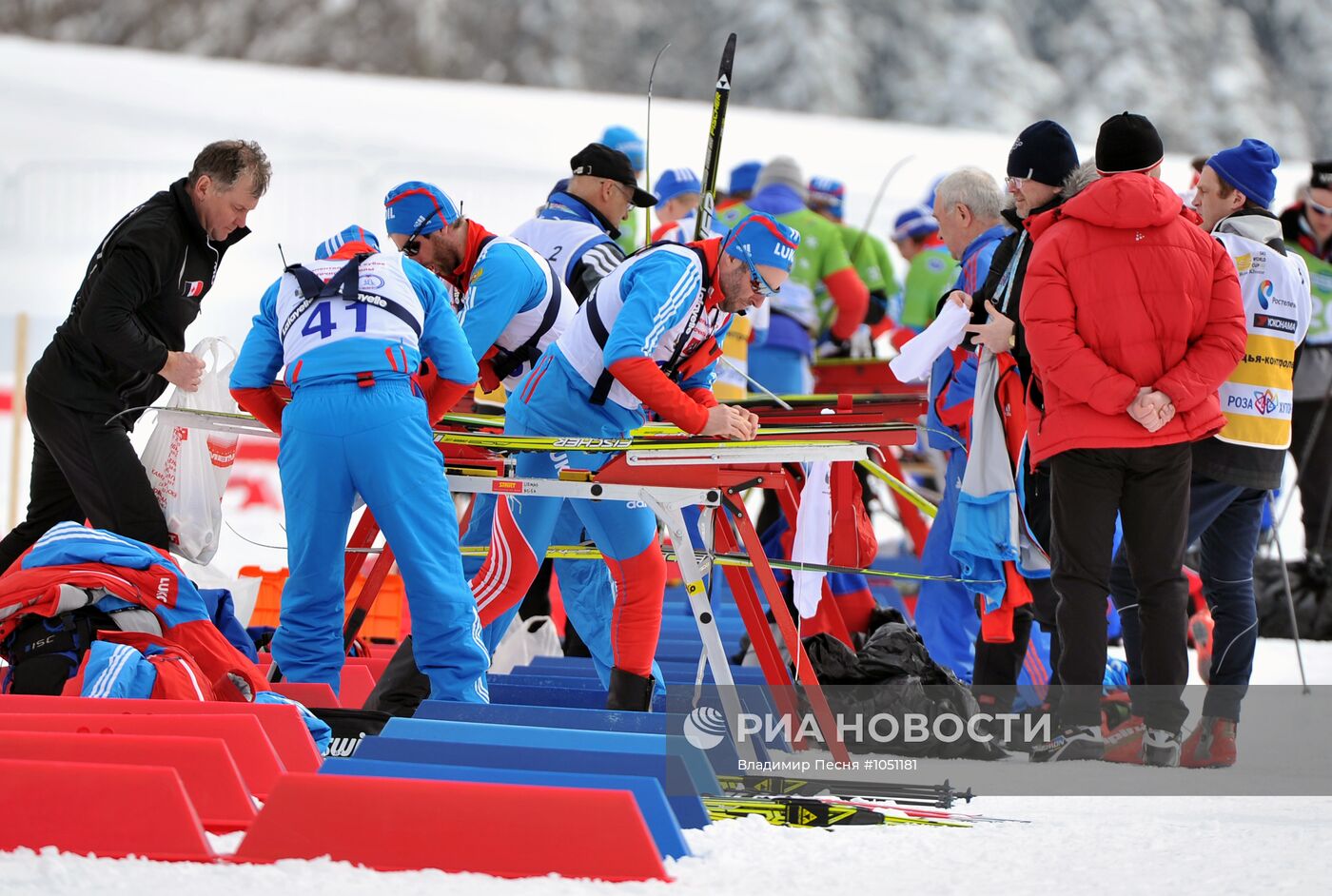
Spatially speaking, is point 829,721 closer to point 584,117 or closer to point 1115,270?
point 1115,270

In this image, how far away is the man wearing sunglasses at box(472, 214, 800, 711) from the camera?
4.73m

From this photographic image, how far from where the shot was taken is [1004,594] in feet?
17.5

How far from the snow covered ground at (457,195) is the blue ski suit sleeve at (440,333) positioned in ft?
5.39

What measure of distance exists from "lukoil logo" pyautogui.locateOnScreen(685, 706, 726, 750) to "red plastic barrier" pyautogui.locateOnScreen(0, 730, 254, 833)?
4.30 feet

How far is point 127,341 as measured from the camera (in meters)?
5.29

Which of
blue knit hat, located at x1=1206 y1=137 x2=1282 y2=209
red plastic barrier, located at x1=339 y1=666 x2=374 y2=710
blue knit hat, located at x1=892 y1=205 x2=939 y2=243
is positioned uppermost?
blue knit hat, located at x1=1206 y1=137 x2=1282 y2=209

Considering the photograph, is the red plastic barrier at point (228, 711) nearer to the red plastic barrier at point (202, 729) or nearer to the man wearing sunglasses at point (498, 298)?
the red plastic barrier at point (202, 729)

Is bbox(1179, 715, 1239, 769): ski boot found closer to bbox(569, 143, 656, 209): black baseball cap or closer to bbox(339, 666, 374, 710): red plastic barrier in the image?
bbox(339, 666, 374, 710): red plastic barrier

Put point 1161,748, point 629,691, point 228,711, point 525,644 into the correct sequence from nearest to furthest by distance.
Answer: point 228,711 → point 1161,748 → point 629,691 → point 525,644

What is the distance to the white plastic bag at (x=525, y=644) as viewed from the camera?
619 cm

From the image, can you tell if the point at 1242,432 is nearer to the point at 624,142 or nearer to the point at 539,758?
the point at 539,758

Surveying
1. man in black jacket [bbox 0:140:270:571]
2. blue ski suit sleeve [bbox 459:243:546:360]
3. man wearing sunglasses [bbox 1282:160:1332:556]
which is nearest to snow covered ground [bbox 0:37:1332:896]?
man wearing sunglasses [bbox 1282:160:1332:556]

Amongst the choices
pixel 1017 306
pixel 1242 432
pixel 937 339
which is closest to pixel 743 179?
pixel 937 339

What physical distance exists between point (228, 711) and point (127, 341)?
1726 millimetres
